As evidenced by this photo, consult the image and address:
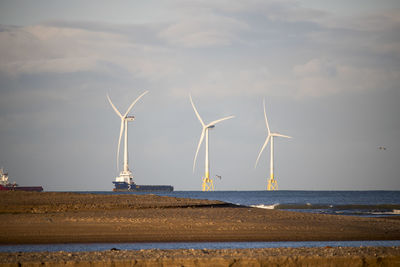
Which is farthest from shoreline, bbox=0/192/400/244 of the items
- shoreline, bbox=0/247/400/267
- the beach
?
shoreline, bbox=0/247/400/267

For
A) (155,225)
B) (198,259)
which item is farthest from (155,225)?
(198,259)

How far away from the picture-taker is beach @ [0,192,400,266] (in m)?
28.2

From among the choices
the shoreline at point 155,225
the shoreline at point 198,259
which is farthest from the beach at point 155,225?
the shoreline at point 198,259

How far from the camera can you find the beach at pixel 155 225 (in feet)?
92.4

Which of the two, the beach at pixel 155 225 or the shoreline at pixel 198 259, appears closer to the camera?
the shoreline at pixel 198 259

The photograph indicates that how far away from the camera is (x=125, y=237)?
2797cm

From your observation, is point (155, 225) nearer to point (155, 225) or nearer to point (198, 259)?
point (155, 225)

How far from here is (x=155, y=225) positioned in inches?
1248

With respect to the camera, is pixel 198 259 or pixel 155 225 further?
pixel 155 225

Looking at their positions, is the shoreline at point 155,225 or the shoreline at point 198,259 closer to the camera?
the shoreline at point 198,259

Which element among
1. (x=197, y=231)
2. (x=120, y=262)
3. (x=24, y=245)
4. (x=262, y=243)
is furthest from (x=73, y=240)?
(x=120, y=262)

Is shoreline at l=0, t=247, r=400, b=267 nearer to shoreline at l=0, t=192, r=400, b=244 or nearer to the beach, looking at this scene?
the beach

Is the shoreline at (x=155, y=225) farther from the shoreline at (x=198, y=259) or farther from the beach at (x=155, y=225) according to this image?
the shoreline at (x=198, y=259)

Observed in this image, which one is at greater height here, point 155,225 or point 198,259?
point 198,259
